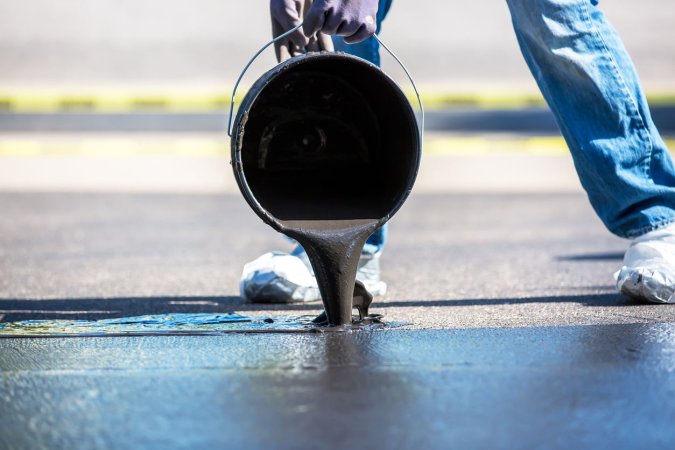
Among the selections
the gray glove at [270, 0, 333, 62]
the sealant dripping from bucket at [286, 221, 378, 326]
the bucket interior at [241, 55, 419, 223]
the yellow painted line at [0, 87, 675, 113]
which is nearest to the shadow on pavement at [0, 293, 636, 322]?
the bucket interior at [241, 55, 419, 223]

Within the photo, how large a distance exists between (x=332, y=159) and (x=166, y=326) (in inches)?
29.1

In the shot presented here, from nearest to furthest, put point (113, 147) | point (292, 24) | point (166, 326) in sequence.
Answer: point (166, 326) < point (292, 24) < point (113, 147)

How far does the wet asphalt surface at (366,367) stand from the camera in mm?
1999

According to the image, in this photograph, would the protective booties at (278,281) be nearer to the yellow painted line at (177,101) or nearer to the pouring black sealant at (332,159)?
the pouring black sealant at (332,159)

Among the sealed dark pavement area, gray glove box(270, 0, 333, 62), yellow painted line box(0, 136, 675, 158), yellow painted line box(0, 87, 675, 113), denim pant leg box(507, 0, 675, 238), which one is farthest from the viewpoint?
yellow painted line box(0, 87, 675, 113)

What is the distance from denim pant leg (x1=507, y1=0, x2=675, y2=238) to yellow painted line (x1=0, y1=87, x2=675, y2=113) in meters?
16.5

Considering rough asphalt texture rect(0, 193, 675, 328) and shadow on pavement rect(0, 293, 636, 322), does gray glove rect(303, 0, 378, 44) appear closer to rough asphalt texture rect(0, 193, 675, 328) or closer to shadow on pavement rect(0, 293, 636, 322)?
rough asphalt texture rect(0, 193, 675, 328)

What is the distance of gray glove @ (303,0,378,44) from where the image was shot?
9.77 ft

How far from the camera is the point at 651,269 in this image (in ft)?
11.2

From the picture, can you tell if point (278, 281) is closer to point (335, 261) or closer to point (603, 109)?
point (335, 261)

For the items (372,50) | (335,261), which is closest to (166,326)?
(335,261)

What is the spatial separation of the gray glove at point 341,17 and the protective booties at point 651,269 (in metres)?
1.12

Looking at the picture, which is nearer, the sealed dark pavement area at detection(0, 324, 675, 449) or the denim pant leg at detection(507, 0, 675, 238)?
the sealed dark pavement area at detection(0, 324, 675, 449)

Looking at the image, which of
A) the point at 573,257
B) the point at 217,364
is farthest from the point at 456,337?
the point at 573,257
